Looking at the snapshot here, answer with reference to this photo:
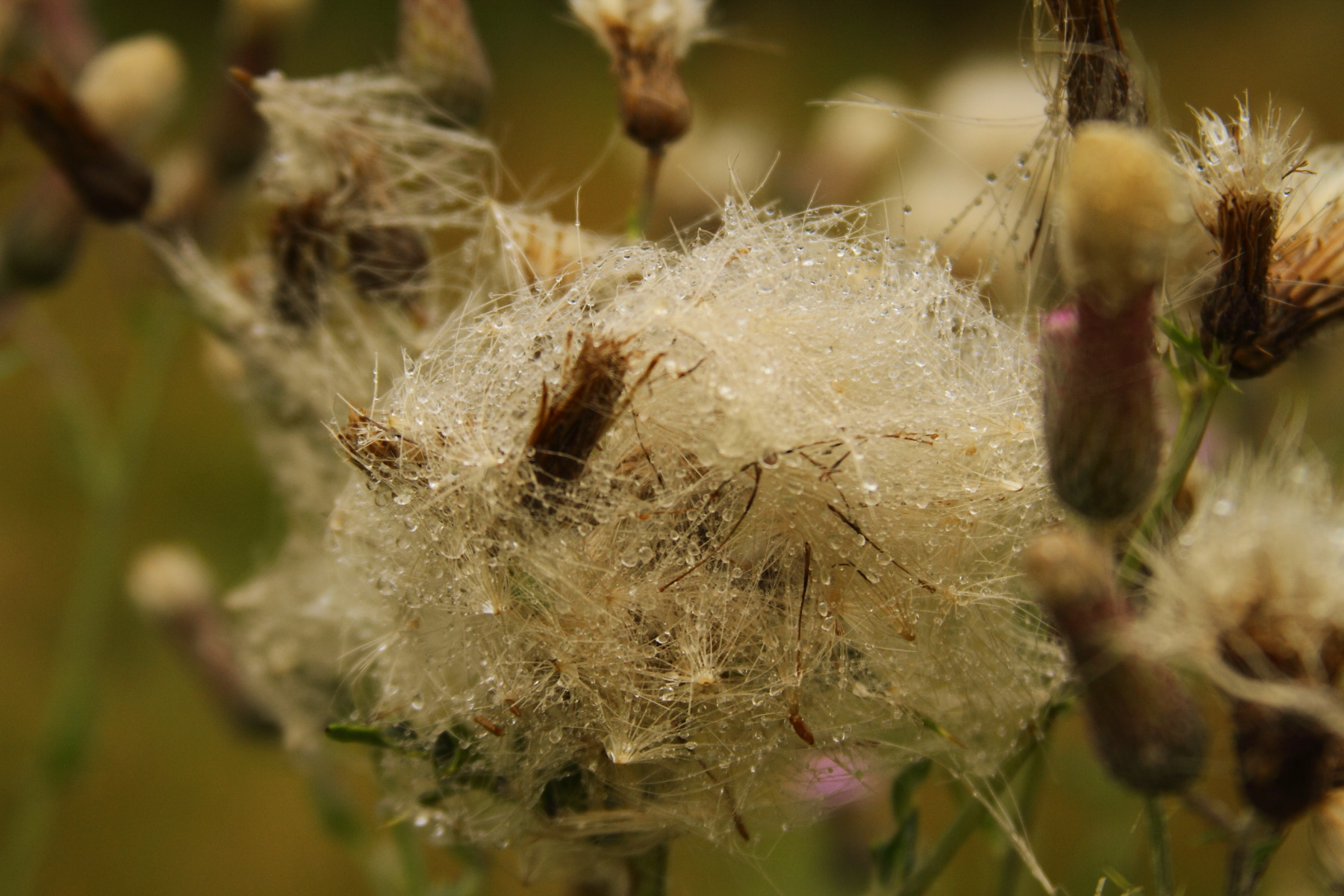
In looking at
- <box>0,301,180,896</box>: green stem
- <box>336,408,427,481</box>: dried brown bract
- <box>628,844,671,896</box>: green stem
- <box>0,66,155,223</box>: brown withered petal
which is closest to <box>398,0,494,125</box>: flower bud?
<box>0,66,155,223</box>: brown withered petal

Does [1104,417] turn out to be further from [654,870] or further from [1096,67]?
[654,870]

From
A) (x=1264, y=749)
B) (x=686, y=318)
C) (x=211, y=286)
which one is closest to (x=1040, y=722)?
(x=1264, y=749)

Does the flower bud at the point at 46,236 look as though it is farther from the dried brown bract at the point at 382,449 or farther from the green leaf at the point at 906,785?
the green leaf at the point at 906,785

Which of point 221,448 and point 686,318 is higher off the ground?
point 686,318

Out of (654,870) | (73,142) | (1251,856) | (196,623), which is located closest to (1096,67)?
(1251,856)

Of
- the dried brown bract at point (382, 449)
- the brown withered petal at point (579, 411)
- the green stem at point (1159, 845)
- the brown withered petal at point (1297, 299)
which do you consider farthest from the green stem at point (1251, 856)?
the dried brown bract at point (382, 449)

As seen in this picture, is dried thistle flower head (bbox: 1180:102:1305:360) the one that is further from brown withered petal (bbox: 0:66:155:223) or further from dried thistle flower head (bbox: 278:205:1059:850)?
brown withered petal (bbox: 0:66:155:223)

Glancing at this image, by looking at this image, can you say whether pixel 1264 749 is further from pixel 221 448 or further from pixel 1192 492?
pixel 221 448
